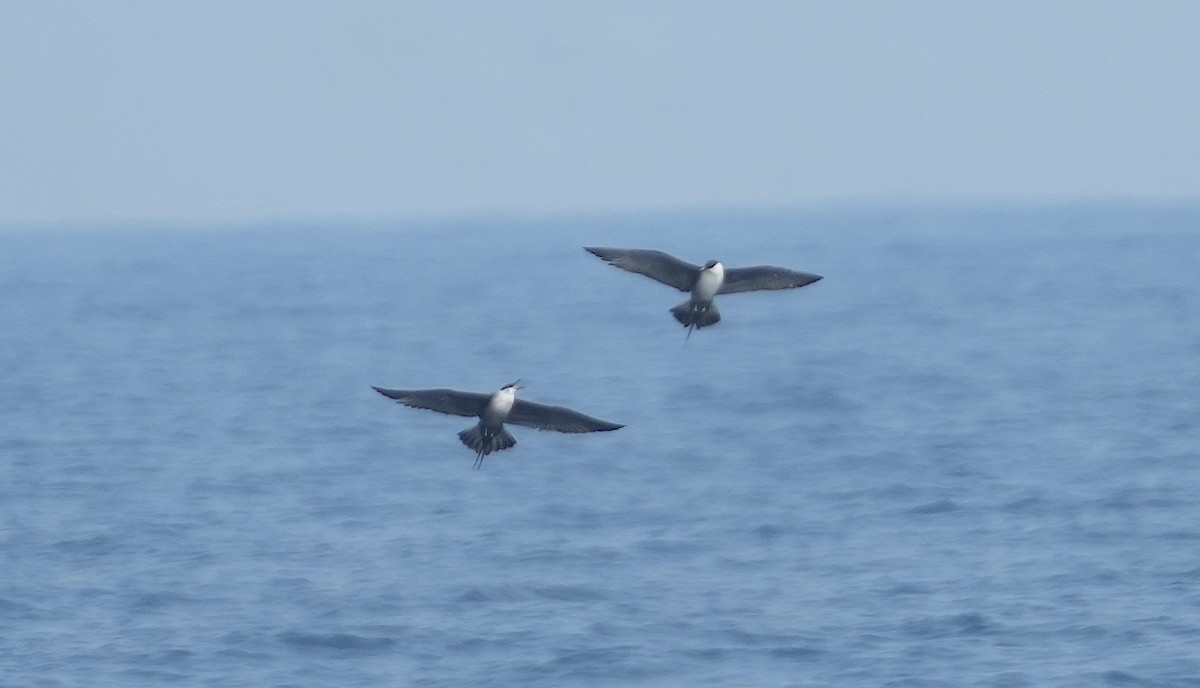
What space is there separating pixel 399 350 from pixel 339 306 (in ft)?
81.3

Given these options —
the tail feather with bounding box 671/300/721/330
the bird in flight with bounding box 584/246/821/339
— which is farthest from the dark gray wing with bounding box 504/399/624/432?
the bird in flight with bounding box 584/246/821/339

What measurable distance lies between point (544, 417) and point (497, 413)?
0.57 metres

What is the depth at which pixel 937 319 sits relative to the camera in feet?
268

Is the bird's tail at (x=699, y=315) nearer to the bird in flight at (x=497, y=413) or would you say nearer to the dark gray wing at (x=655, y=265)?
the dark gray wing at (x=655, y=265)

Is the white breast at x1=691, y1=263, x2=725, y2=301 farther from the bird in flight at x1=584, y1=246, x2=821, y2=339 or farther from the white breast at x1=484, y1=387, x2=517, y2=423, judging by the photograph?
the white breast at x1=484, y1=387, x2=517, y2=423

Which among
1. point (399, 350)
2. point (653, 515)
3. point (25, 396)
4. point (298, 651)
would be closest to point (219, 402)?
point (25, 396)

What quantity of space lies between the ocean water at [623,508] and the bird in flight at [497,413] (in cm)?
518

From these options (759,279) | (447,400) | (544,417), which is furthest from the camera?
(544,417)

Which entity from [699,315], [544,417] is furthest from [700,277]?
[544,417]

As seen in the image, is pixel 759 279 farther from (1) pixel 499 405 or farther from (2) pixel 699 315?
(1) pixel 499 405

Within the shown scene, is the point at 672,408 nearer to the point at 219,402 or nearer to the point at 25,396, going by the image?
the point at 219,402

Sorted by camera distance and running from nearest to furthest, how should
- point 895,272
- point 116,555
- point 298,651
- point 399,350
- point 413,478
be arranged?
point 298,651 < point 116,555 < point 413,478 < point 399,350 < point 895,272

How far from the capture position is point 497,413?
19.6 m

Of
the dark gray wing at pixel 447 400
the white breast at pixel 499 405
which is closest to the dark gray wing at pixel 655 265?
the white breast at pixel 499 405
